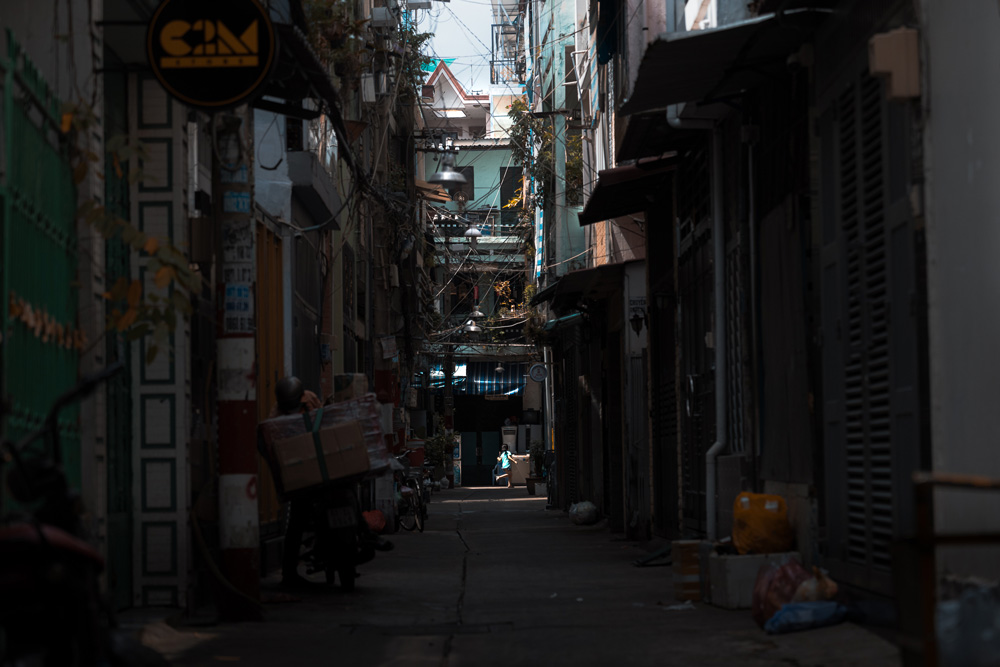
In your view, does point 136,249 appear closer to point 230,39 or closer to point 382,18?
point 230,39

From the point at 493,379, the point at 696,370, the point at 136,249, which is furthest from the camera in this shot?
the point at 493,379

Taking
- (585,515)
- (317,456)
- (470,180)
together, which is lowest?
(585,515)

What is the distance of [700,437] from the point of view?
45.0 ft

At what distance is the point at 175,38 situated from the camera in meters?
7.93

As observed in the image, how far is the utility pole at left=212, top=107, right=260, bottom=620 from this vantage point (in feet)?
28.2

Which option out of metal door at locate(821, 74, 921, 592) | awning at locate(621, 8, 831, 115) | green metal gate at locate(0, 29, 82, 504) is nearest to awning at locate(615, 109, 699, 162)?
awning at locate(621, 8, 831, 115)

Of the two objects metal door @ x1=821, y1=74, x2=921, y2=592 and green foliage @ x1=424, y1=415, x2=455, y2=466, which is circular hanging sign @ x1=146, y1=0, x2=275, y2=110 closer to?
metal door @ x1=821, y1=74, x2=921, y2=592

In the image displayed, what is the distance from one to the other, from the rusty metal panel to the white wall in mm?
8298

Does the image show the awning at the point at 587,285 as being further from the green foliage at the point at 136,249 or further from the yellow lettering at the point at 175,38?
the green foliage at the point at 136,249

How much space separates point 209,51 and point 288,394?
11.5ft

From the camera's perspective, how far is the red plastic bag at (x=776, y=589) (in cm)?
770

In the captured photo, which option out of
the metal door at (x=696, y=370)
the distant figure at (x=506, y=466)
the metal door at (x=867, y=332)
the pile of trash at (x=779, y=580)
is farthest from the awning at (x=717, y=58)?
the distant figure at (x=506, y=466)

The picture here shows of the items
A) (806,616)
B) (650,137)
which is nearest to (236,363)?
(806,616)

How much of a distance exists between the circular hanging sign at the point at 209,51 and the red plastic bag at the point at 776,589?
14.7ft
